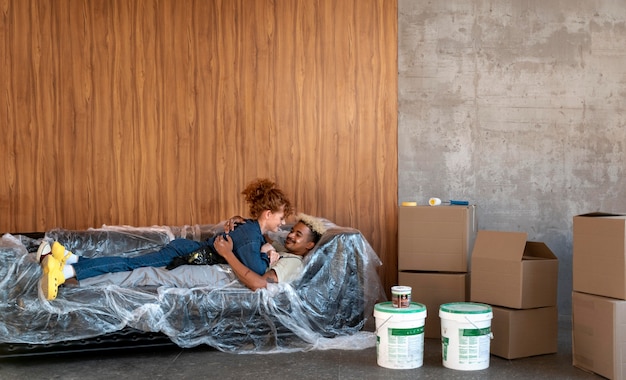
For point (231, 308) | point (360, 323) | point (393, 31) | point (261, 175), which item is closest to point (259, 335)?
point (231, 308)

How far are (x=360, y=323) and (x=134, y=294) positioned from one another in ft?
3.92

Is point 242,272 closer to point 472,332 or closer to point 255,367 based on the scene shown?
point 255,367

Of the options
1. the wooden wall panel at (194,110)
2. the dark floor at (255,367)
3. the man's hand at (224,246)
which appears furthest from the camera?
the wooden wall panel at (194,110)

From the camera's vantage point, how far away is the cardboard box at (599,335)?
292cm

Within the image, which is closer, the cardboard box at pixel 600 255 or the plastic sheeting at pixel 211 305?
the cardboard box at pixel 600 255

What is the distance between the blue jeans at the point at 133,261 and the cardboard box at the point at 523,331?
1592mm

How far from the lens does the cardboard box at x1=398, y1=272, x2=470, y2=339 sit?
12.3 feet

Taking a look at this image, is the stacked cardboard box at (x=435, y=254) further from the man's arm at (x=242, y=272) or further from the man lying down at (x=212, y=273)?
the man's arm at (x=242, y=272)

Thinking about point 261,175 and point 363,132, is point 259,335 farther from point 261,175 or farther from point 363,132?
point 363,132

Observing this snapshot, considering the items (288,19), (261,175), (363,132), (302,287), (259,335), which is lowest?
(259,335)

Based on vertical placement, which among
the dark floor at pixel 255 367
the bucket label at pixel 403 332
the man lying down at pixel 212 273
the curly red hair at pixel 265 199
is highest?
the curly red hair at pixel 265 199

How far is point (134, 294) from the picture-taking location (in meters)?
3.37

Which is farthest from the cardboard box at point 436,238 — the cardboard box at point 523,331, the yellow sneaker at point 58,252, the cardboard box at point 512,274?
the yellow sneaker at point 58,252

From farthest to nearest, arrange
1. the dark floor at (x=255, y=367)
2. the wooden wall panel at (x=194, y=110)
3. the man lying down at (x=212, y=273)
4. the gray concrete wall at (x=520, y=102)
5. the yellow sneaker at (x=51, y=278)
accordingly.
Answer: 1. the gray concrete wall at (x=520, y=102)
2. the wooden wall panel at (x=194, y=110)
3. the man lying down at (x=212, y=273)
4. the yellow sneaker at (x=51, y=278)
5. the dark floor at (x=255, y=367)
